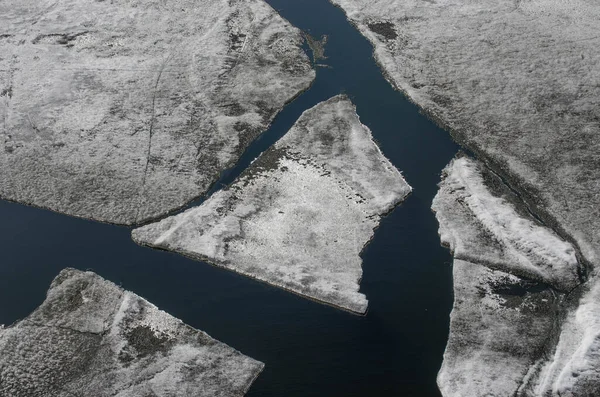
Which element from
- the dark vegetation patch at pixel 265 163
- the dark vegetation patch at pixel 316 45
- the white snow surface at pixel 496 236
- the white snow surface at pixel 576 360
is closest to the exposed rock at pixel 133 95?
the dark vegetation patch at pixel 316 45

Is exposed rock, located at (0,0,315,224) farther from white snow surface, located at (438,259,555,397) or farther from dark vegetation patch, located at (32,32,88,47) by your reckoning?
white snow surface, located at (438,259,555,397)

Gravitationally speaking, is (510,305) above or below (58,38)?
below

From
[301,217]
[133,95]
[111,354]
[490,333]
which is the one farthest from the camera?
[133,95]

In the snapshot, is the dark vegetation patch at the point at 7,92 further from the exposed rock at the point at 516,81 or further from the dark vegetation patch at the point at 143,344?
the exposed rock at the point at 516,81

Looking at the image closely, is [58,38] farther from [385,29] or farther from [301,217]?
[301,217]

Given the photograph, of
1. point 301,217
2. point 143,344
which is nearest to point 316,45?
point 301,217

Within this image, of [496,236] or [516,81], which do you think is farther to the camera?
[516,81]

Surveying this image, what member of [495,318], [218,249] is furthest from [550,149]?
[218,249]
